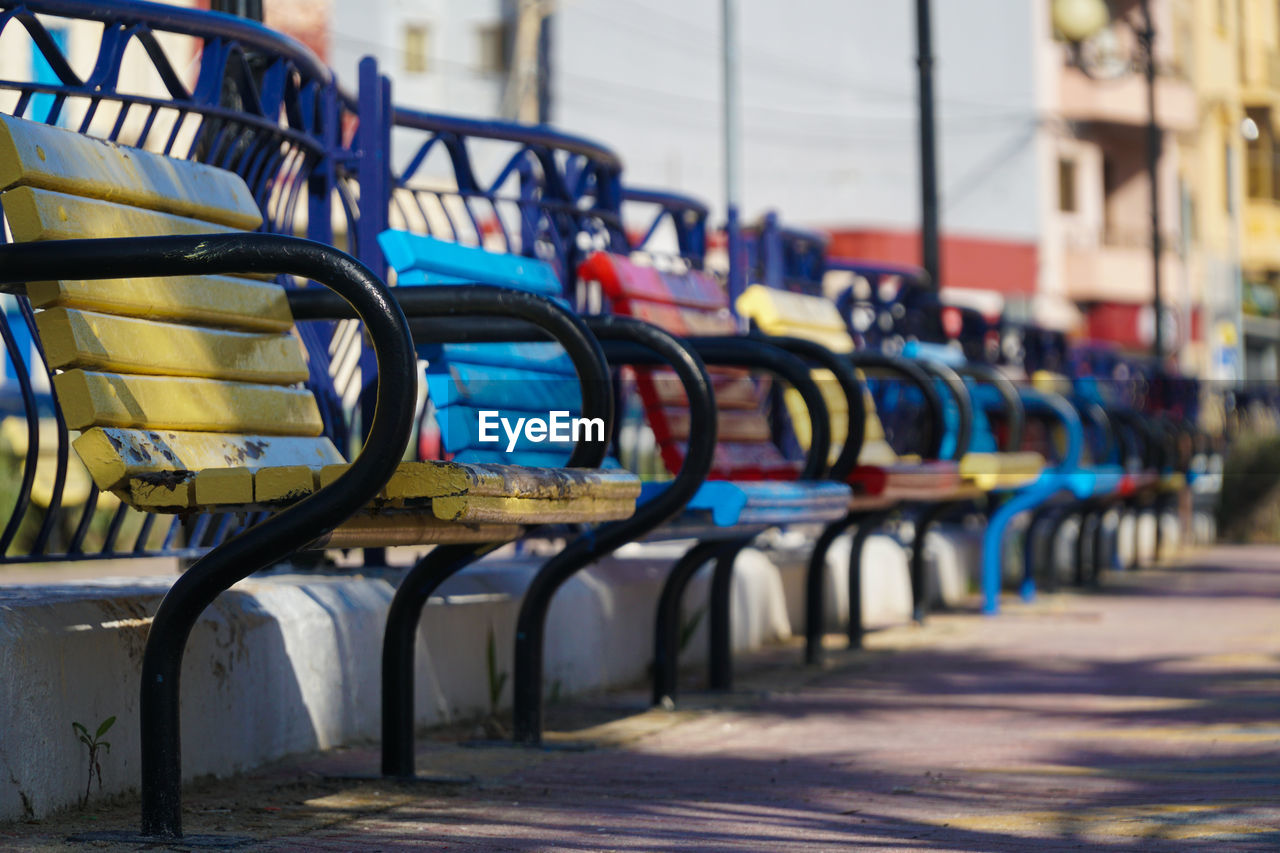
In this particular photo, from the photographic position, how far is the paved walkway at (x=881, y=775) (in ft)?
12.2

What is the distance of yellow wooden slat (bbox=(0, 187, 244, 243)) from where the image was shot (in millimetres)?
3551

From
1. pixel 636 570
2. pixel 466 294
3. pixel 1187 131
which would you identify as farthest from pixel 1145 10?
pixel 1187 131

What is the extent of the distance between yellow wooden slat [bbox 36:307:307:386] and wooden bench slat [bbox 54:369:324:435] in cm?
2

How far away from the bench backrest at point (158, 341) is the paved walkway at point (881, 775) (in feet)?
2.16

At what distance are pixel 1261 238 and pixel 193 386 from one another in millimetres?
48544

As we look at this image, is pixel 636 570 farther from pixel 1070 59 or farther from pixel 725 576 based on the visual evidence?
pixel 1070 59

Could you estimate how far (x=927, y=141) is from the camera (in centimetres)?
1334

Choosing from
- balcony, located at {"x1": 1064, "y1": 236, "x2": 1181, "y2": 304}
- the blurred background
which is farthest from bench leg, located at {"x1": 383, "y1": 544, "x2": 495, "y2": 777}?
balcony, located at {"x1": 1064, "y1": 236, "x2": 1181, "y2": 304}

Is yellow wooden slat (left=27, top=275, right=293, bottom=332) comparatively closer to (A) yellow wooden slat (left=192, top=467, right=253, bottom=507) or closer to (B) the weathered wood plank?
(A) yellow wooden slat (left=192, top=467, right=253, bottom=507)

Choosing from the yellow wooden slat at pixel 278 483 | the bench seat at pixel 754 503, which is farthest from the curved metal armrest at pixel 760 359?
the yellow wooden slat at pixel 278 483

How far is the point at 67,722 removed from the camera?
3723 mm

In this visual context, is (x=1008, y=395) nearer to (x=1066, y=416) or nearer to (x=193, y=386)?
(x=1066, y=416)

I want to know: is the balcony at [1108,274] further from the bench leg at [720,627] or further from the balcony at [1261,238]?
the bench leg at [720,627]

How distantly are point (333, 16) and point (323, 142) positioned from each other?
127ft
